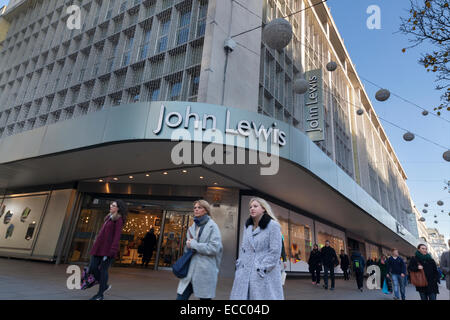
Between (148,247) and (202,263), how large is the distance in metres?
10.5

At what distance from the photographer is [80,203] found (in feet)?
47.1

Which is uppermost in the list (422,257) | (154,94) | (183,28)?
(183,28)

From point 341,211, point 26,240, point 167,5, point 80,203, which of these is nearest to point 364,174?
point 341,211

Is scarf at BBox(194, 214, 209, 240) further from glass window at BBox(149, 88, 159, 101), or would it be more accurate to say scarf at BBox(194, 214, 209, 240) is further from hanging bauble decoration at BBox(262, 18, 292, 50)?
glass window at BBox(149, 88, 159, 101)

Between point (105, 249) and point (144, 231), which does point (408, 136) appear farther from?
point (105, 249)

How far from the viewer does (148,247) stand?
1291 centimetres

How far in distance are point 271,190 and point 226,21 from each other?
818 cm

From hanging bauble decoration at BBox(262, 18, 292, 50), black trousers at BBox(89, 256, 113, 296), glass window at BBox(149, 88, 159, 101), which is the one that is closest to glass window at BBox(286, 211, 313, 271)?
glass window at BBox(149, 88, 159, 101)

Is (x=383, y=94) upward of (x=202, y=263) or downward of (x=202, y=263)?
upward

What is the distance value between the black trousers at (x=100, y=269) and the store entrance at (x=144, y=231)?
26.3ft

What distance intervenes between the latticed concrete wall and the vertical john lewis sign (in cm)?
619

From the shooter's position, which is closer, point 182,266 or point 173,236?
point 182,266

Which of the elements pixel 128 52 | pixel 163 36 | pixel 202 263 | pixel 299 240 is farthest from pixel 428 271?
pixel 128 52
